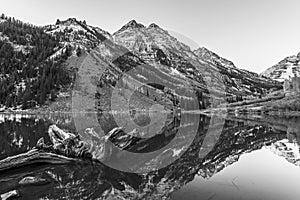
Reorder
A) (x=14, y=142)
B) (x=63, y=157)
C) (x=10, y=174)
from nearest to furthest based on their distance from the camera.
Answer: (x=10, y=174), (x=63, y=157), (x=14, y=142)

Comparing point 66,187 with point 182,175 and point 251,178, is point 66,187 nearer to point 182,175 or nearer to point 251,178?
point 182,175

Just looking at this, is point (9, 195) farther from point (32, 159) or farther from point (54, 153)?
point (54, 153)

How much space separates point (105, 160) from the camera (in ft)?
121

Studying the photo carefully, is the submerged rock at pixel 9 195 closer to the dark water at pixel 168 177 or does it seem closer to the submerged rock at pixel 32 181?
the dark water at pixel 168 177

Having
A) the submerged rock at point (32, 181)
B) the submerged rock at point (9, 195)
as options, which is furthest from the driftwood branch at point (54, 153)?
the submerged rock at point (9, 195)

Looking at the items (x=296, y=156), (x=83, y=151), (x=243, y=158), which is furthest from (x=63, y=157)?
(x=296, y=156)

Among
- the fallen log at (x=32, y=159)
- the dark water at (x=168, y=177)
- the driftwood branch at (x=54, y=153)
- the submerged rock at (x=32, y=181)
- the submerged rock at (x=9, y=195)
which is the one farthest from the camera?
the driftwood branch at (x=54, y=153)

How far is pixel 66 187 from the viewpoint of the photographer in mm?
24766

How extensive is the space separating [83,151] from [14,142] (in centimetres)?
1961

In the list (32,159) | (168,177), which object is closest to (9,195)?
(32,159)

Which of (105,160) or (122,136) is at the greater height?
(122,136)

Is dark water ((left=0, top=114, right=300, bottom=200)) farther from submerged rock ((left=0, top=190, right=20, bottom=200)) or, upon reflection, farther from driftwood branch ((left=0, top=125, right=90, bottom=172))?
driftwood branch ((left=0, top=125, right=90, bottom=172))

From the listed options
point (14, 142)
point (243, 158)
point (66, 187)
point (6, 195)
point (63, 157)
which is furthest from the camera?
point (14, 142)

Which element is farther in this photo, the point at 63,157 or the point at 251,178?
the point at 63,157
